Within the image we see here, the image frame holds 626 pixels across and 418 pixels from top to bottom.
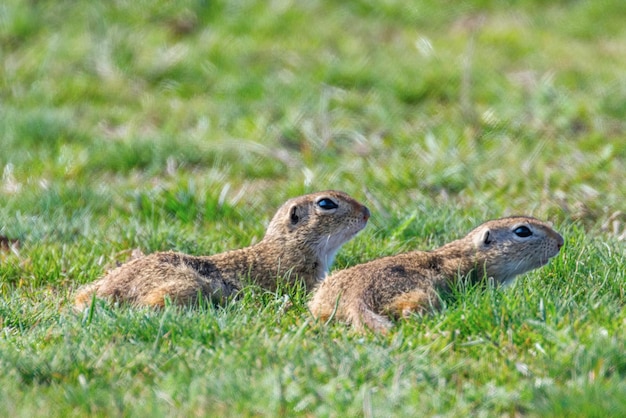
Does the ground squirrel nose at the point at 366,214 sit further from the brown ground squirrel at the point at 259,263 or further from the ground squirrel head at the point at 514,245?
the ground squirrel head at the point at 514,245

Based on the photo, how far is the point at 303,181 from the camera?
27.0 feet

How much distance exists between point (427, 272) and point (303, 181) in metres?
2.85

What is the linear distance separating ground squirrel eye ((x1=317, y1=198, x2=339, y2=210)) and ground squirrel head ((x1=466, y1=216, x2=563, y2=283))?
0.93 metres

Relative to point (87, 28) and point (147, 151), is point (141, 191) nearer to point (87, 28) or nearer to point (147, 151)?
point (147, 151)

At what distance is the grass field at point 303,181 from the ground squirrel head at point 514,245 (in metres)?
0.23

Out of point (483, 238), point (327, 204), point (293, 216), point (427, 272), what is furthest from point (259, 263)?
point (483, 238)

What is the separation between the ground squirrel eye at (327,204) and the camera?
256 inches

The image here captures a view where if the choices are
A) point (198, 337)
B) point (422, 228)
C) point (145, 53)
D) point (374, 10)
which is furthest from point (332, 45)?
point (198, 337)

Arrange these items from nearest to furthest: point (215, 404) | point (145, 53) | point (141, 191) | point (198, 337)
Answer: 1. point (215, 404)
2. point (198, 337)
3. point (141, 191)
4. point (145, 53)

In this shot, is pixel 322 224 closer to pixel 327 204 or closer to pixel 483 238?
pixel 327 204

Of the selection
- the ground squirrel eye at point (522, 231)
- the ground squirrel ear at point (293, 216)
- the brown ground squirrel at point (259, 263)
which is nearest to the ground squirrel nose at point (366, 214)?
the brown ground squirrel at point (259, 263)

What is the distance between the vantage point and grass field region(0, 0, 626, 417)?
425 centimetres

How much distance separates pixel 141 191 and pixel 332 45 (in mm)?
4423

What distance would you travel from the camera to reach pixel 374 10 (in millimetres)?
12547
